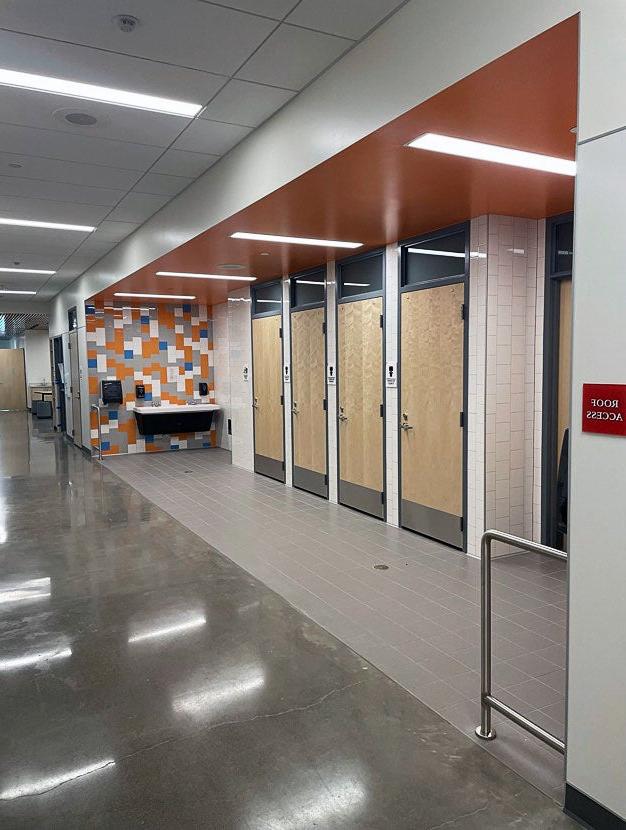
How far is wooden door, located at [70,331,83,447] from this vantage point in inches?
459

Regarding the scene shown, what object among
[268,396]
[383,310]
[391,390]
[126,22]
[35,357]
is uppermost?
[126,22]

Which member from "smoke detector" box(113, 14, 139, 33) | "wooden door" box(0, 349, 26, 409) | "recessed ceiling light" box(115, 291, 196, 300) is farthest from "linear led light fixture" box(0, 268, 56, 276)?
"wooden door" box(0, 349, 26, 409)

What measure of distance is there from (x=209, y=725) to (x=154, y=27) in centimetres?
322

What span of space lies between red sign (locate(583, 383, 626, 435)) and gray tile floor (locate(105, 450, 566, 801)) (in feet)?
4.63

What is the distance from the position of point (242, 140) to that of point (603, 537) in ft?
12.0

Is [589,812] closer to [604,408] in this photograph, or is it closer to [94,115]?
[604,408]

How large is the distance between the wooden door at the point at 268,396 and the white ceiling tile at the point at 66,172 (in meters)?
3.21

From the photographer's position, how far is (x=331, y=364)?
6977 mm

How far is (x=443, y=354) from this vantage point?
5.25 m

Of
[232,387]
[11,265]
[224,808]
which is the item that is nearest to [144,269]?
[232,387]

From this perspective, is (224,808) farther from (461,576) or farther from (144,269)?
(144,269)

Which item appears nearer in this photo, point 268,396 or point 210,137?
point 210,137

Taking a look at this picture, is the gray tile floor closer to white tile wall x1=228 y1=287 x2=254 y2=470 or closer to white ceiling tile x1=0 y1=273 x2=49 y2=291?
white tile wall x1=228 y1=287 x2=254 y2=470

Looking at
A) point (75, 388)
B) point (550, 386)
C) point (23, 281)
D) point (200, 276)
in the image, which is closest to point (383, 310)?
point (550, 386)
